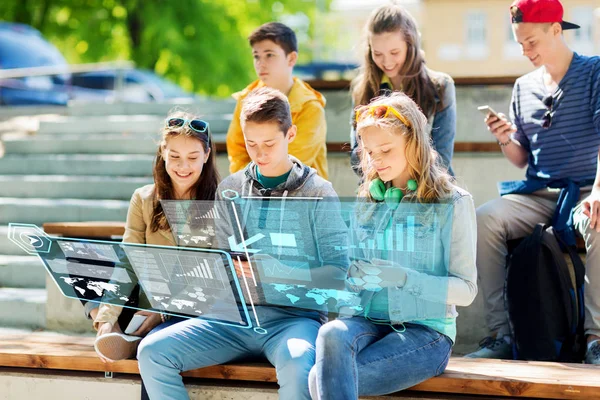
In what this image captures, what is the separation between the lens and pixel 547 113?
3799 millimetres

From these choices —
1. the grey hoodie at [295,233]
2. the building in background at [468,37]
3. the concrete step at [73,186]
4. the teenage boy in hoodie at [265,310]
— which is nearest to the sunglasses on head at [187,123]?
the teenage boy in hoodie at [265,310]

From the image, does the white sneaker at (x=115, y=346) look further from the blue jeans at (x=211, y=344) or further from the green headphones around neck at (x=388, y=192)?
the green headphones around neck at (x=388, y=192)

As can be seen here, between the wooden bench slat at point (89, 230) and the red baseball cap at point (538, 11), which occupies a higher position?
the red baseball cap at point (538, 11)

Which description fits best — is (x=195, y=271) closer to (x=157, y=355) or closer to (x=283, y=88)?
(x=157, y=355)

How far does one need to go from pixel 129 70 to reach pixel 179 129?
9.01 m

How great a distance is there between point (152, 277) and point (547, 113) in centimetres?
196

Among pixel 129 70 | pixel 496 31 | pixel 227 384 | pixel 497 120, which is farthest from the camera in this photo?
pixel 496 31

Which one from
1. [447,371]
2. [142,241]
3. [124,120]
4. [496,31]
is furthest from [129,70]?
[496,31]

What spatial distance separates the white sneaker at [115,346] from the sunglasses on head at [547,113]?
81.6 inches

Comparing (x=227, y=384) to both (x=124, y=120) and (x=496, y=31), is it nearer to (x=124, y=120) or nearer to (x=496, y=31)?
(x=124, y=120)

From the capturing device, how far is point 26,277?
187 inches

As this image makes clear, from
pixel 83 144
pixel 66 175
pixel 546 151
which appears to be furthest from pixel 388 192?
pixel 83 144

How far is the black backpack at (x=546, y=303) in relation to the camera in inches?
136

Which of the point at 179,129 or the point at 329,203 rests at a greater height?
the point at 179,129
